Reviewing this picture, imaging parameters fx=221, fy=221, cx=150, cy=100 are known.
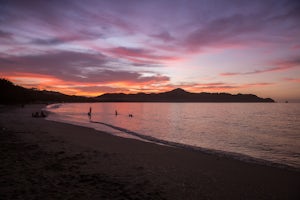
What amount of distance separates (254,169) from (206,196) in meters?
5.59

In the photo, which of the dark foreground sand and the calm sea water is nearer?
the dark foreground sand

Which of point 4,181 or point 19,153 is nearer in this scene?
point 4,181

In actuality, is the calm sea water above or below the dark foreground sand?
below

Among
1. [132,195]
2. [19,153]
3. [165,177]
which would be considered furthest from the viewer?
[19,153]

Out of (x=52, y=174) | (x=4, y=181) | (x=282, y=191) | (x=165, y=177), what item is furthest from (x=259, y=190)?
(x=4, y=181)

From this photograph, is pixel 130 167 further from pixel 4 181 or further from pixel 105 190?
pixel 4 181

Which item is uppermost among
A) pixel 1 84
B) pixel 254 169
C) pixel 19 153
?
pixel 1 84

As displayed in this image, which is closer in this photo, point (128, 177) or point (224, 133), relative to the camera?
point (128, 177)

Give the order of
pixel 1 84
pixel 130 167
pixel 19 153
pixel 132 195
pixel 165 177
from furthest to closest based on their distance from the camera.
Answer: pixel 1 84
pixel 19 153
pixel 130 167
pixel 165 177
pixel 132 195

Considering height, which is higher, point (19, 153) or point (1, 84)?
point (1, 84)

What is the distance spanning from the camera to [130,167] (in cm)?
1071

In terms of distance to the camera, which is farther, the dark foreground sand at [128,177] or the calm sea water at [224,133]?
the calm sea water at [224,133]

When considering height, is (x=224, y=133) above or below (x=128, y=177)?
below

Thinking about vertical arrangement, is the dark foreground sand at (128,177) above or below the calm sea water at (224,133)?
above
